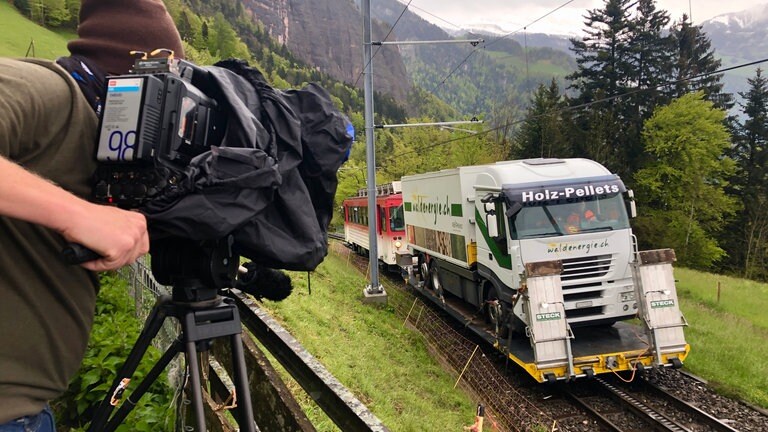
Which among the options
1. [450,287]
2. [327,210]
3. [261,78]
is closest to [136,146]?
[261,78]

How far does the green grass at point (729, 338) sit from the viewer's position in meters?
8.63

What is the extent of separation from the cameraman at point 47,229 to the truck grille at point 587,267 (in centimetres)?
830

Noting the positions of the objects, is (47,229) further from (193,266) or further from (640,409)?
(640,409)

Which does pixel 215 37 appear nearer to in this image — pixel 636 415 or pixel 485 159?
pixel 485 159

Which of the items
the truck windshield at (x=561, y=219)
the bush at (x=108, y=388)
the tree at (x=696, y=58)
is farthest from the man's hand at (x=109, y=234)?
the tree at (x=696, y=58)

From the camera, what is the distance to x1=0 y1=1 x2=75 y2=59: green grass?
31405 millimetres

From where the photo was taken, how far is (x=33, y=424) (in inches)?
48.6

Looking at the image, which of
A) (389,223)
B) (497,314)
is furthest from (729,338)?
(389,223)

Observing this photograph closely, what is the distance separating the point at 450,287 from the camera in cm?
1255

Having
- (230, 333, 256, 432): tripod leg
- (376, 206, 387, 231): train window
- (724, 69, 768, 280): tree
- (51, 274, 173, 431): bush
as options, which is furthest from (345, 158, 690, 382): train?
(724, 69, 768, 280): tree

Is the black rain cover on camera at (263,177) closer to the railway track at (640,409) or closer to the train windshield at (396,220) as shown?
the railway track at (640,409)

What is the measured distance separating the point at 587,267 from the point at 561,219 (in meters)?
0.93

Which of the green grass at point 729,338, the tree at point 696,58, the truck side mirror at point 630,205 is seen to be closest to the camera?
the green grass at point 729,338

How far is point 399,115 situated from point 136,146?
109212 mm
